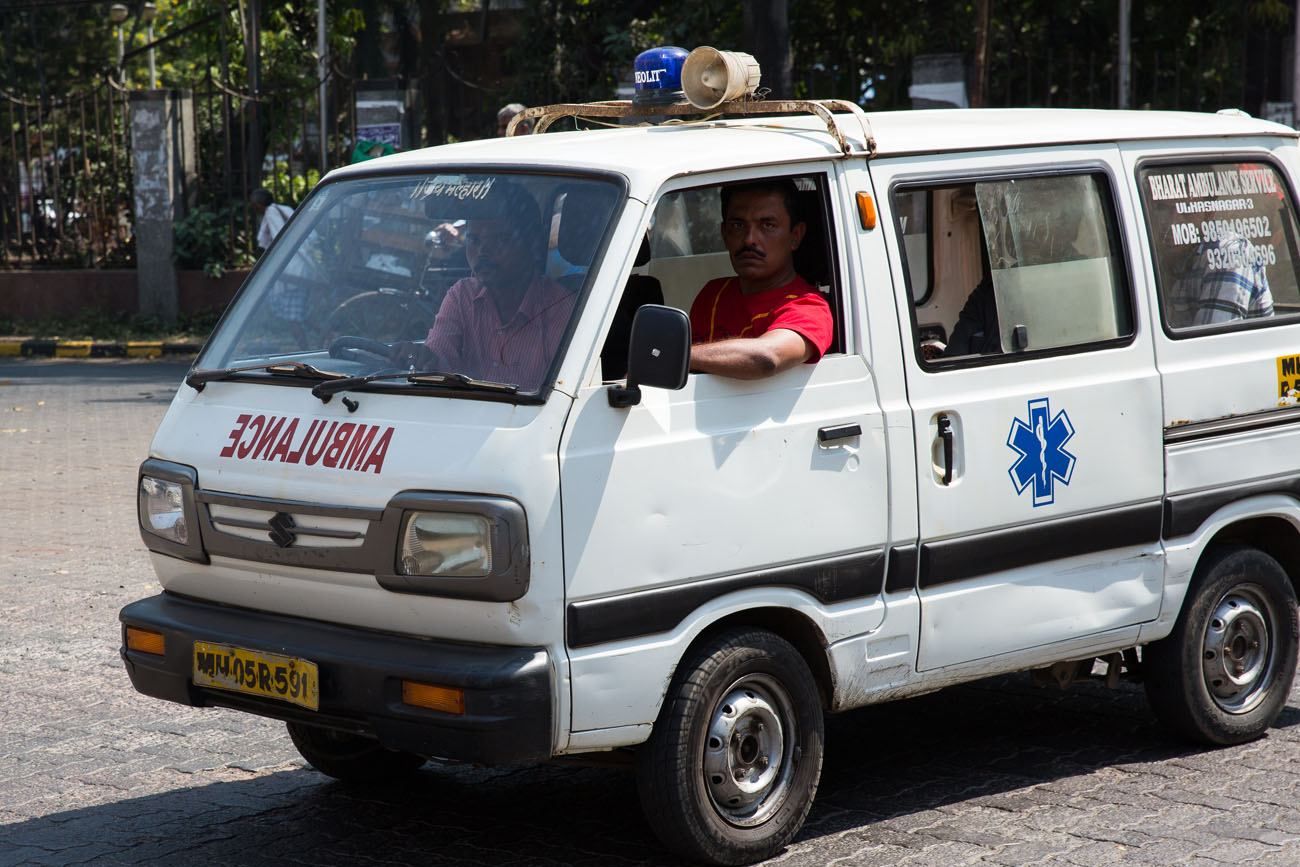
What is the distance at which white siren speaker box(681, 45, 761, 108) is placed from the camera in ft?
15.9

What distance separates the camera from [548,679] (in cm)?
386

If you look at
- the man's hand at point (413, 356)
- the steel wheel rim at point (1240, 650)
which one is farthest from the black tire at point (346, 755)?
the steel wheel rim at point (1240, 650)

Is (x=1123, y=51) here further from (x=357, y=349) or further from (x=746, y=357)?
(x=357, y=349)

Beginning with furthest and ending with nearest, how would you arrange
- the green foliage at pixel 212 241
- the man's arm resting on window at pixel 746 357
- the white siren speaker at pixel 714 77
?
the green foliage at pixel 212 241 < the white siren speaker at pixel 714 77 < the man's arm resting on window at pixel 746 357

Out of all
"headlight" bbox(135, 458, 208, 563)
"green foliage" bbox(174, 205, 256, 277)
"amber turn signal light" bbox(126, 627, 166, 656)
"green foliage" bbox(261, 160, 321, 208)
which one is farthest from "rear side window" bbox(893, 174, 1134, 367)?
"green foliage" bbox(174, 205, 256, 277)

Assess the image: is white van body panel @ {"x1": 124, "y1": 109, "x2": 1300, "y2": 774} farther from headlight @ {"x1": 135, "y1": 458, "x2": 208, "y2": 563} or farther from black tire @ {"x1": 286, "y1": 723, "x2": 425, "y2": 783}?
black tire @ {"x1": 286, "y1": 723, "x2": 425, "y2": 783}

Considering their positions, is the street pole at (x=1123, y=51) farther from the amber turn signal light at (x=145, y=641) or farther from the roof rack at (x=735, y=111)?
the amber turn signal light at (x=145, y=641)

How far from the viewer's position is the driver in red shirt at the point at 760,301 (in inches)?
167

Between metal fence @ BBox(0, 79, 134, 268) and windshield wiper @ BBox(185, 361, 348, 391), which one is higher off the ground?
metal fence @ BBox(0, 79, 134, 268)

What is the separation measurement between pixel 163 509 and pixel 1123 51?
16.6m

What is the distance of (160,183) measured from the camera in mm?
20156

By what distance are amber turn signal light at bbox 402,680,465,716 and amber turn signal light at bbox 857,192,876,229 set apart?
1.70 m

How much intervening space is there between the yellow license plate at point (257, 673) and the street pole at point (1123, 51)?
1607 centimetres

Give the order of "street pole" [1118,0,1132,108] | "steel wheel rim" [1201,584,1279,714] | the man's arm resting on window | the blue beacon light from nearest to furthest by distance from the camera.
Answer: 1. the man's arm resting on window
2. the blue beacon light
3. "steel wheel rim" [1201,584,1279,714]
4. "street pole" [1118,0,1132,108]
